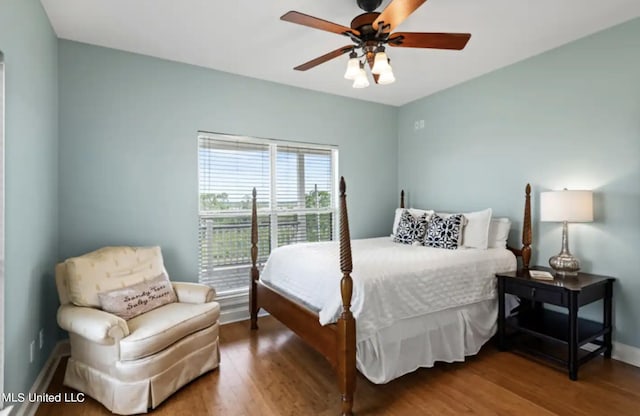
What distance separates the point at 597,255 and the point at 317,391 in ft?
8.55

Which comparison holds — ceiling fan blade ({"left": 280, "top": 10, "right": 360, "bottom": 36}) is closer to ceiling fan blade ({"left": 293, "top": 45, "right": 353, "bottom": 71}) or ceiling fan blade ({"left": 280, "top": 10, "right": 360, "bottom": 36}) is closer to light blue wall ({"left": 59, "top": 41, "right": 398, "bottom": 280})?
ceiling fan blade ({"left": 293, "top": 45, "right": 353, "bottom": 71})

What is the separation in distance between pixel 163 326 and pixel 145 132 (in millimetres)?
1886

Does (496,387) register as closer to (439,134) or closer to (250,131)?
(439,134)

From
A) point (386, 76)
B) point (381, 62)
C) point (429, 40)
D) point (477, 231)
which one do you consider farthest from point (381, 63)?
point (477, 231)

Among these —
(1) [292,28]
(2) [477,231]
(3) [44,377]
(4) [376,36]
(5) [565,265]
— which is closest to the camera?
(4) [376,36]

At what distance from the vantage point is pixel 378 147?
4.61 m

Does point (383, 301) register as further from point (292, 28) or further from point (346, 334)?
point (292, 28)

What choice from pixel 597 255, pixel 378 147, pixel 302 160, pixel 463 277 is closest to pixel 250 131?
pixel 302 160

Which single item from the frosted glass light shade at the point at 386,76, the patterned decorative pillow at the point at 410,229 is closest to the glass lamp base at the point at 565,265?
the patterned decorative pillow at the point at 410,229

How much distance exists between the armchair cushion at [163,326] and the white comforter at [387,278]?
0.74m

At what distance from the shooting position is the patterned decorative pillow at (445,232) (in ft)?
10.5

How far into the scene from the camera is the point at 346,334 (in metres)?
1.99

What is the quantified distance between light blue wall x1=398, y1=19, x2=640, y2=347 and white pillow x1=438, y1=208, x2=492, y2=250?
0.43 meters

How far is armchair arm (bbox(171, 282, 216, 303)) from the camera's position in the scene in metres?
2.65
